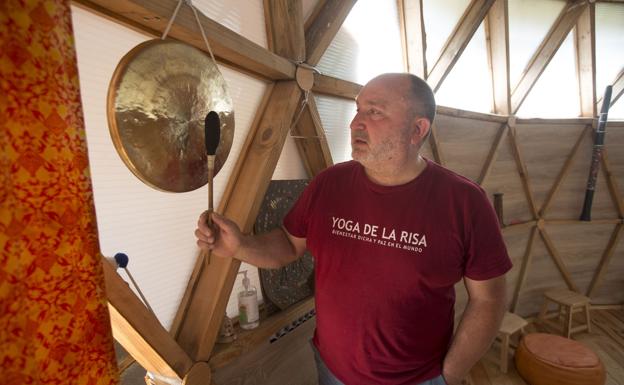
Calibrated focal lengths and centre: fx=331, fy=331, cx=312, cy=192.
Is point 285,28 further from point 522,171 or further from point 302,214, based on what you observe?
point 522,171

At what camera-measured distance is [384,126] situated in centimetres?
137

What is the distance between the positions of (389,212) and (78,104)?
3.55ft

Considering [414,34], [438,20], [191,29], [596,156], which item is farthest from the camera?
[596,156]

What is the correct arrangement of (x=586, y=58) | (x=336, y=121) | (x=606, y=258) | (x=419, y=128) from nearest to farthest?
(x=419, y=128), (x=336, y=121), (x=586, y=58), (x=606, y=258)

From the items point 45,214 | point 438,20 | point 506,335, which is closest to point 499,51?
point 438,20

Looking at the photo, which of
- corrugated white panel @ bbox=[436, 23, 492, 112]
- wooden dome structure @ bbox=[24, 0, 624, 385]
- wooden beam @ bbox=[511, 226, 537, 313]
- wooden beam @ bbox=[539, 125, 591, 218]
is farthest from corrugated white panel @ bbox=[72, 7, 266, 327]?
wooden beam @ bbox=[539, 125, 591, 218]

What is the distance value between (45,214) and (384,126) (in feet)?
3.78

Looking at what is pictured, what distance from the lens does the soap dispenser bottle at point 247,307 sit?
1.82 meters

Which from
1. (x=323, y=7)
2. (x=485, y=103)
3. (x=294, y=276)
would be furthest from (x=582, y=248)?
(x=323, y=7)

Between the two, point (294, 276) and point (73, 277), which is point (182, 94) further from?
point (294, 276)

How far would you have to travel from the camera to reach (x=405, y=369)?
1.34m

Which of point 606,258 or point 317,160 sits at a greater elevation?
point 317,160

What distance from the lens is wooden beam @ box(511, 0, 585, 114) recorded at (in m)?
3.80

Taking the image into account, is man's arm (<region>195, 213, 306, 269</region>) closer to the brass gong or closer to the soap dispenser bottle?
the brass gong
